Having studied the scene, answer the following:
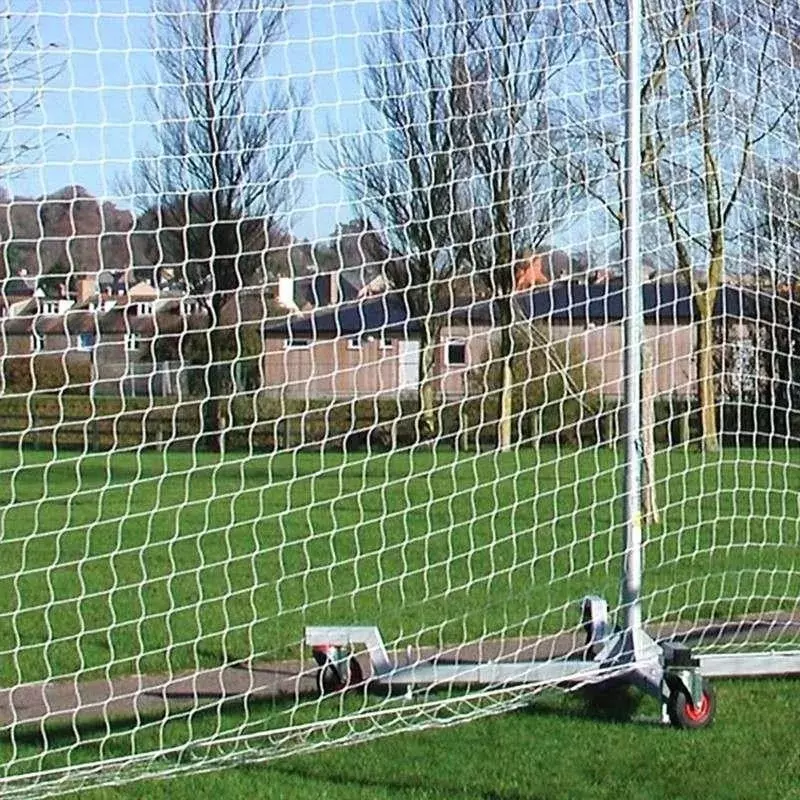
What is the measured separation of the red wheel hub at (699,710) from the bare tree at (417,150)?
2.37m

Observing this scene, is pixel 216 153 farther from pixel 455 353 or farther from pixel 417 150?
pixel 455 353

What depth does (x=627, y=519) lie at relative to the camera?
7.27 m

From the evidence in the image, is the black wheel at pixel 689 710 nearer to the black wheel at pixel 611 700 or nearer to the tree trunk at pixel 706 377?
the black wheel at pixel 611 700

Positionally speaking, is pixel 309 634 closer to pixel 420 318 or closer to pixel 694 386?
pixel 420 318

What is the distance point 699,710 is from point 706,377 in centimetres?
336

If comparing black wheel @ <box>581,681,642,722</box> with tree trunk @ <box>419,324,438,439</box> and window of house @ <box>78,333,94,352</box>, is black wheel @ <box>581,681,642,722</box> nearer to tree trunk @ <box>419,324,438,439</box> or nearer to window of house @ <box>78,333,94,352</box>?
tree trunk @ <box>419,324,438,439</box>

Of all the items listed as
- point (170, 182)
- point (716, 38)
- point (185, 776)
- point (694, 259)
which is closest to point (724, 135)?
point (716, 38)

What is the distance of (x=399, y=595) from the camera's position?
35.2ft

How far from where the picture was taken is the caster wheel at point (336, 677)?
→ 7.55 metres

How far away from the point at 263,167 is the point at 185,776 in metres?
2.69

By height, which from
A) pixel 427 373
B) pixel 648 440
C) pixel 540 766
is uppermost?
pixel 427 373

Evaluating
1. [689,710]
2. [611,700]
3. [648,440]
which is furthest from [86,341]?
[648,440]

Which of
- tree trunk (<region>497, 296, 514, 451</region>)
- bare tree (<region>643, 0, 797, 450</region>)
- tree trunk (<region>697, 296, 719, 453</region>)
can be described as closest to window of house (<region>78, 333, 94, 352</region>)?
tree trunk (<region>497, 296, 514, 451</region>)

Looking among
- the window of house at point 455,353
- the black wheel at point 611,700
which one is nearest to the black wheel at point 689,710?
the black wheel at point 611,700
